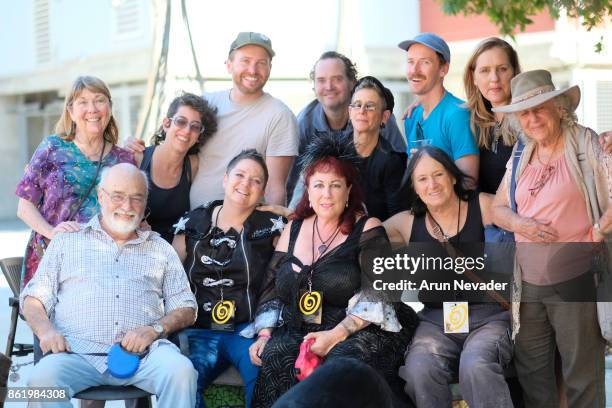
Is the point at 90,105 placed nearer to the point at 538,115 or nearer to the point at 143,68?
the point at 538,115

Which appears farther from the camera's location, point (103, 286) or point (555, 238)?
point (103, 286)

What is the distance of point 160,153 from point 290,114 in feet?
2.60

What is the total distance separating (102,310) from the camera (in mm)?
4539

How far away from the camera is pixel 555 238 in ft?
13.9

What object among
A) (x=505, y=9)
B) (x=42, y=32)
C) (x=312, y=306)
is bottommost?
(x=312, y=306)

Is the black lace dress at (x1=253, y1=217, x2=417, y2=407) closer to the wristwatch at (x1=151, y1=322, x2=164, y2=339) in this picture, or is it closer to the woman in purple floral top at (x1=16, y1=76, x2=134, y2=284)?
the wristwatch at (x1=151, y1=322, x2=164, y2=339)

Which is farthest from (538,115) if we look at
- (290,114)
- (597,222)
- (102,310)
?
(102,310)

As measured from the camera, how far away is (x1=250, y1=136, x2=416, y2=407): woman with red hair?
175 inches

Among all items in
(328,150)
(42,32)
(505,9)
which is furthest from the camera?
(42,32)

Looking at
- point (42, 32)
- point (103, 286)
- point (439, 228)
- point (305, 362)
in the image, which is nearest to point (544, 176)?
point (439, 228)

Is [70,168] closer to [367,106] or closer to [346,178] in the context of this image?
[346,178]

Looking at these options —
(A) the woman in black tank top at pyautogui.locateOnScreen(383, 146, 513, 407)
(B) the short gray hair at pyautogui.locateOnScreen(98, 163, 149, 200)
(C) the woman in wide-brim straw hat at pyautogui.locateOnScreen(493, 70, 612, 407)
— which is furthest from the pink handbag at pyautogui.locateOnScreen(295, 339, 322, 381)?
(B) the short gray hair at pyautogui.locateOnScreen(98, 163, 149, 200)

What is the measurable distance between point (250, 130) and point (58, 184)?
1.13 meters

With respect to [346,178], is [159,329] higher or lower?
lower
